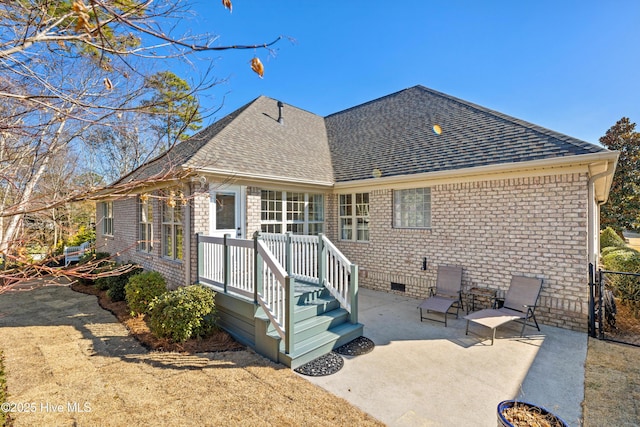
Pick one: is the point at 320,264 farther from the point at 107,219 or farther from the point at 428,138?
the point at 107,219

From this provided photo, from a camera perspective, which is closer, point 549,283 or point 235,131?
point 549,283

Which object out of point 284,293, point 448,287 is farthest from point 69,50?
point 448,287

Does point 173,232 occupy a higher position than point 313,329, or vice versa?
point 173,232

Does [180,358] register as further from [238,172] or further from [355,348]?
[238,172]

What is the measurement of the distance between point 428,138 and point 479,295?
4848 millimetres

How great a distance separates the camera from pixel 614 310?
5.86m

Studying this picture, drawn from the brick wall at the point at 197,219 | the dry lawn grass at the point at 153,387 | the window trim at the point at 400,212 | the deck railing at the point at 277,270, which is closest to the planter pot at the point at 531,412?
the dry lawn grass at the point at 153,387

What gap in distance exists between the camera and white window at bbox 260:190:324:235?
26.9ft

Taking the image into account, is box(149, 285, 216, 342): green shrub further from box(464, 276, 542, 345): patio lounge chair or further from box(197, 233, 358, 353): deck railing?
box(464, 276, 542, 345): patio lounge chair

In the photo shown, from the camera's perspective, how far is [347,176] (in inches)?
381

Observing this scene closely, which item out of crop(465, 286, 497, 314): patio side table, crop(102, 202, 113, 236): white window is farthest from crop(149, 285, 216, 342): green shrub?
crop(102, 202, 113, 236): white window

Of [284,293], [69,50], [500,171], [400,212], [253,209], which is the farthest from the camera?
[400,212]

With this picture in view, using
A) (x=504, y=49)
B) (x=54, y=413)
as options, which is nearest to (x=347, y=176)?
(x=504, y=49)

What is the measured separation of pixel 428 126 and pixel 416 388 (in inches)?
320
